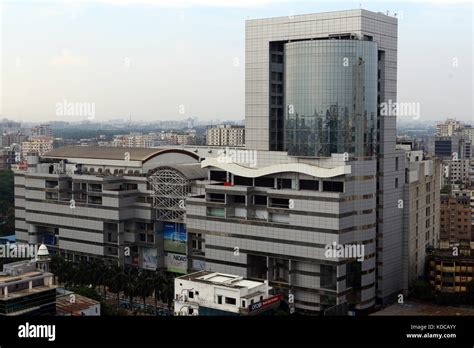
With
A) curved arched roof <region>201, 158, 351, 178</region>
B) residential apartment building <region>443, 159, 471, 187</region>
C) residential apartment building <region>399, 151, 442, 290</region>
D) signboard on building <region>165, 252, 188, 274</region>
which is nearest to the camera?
curved arched roof <region>201, 158, 351, 178</region>

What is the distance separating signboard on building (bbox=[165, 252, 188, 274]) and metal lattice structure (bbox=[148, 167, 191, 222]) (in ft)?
5.63

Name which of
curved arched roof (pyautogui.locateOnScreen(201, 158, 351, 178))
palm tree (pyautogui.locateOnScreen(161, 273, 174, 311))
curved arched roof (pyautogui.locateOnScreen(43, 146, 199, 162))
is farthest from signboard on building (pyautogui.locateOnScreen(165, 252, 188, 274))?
curved arched roof (pyautogui.locateOnScreen(43, 146, 199, 162))

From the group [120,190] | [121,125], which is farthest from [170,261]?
[121,125]

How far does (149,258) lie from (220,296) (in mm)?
11056

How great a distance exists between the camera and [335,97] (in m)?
22.7

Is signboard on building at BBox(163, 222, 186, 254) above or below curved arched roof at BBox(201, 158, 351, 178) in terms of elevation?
below

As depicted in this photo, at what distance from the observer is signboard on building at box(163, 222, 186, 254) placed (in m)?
26.6

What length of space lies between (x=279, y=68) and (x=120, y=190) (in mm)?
9141

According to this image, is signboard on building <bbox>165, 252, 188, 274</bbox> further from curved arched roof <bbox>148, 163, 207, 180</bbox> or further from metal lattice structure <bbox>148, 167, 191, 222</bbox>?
curved arched roof <bbox>148, 163, 207, 180</bbox>

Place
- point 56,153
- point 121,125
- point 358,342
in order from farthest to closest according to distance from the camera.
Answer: point 121,125, point 56,153, point 358,342

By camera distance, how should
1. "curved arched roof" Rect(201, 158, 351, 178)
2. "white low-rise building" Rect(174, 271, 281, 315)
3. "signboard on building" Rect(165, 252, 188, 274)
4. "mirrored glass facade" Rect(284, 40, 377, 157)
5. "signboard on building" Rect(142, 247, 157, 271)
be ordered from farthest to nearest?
"signboard on building" Rect(142, 247, 157, 271)
"signboard on building" Rect(165, 252, 188, 274)
"mirrored glass facade" Rect(284, 40, 377, 157)
"curved arched roof" Rect(201, 158, 351, 178)
"white low-rise building" Rect(174, 271, 281, 315)

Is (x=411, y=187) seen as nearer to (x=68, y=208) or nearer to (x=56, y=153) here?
(x=68, y=208)

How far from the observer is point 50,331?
3900 mm

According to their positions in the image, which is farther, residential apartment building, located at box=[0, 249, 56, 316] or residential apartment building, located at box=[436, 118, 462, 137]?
residential apartment building, located at box=[436, 118, 462, 137]
